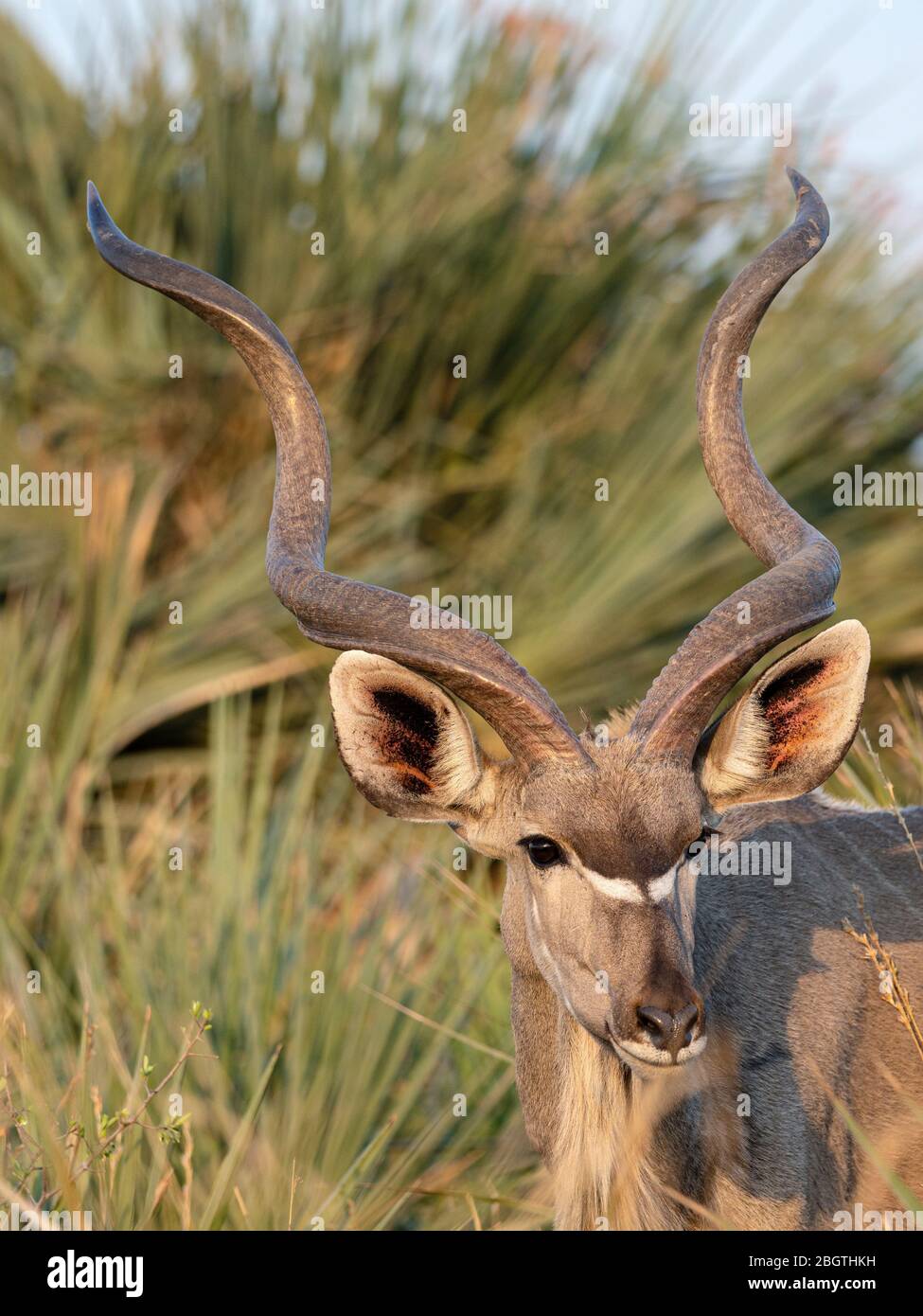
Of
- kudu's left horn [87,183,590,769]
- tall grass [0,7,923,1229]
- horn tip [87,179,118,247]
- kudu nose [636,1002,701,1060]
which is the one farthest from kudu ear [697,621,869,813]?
tall grass [0,7,923,1229]

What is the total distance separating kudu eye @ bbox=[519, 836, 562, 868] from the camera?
3.29 meters

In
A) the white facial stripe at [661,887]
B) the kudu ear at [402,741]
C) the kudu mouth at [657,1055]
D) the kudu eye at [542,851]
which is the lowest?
the kudu mouth at [657,1055]

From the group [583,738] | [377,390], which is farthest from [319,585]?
[377,390]

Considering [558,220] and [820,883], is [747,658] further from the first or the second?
[558,220]

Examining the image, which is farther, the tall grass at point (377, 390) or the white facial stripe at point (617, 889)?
the tall grass at point (377, 390)

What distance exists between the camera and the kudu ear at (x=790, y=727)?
11.2ft

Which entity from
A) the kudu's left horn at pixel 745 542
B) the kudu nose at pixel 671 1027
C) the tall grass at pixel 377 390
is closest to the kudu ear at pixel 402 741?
the kudu's left horn at pixel 745 542

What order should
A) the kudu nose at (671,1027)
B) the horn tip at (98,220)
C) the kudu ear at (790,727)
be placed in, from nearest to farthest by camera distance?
1. the kudu nose at (671,1027)
2. the kudu ear at (790,727)
3. the horn tip at (98,220)

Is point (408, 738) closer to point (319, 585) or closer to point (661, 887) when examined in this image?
point (319, 585)

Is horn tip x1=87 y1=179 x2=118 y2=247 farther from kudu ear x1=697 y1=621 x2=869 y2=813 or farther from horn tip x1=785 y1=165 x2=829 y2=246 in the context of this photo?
kudu ear x1=697 y1=621 x2=869 y2=813

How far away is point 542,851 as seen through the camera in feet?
10.9

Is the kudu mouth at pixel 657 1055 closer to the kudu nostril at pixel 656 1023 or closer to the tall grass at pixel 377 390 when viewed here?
the kudu nostril at pixel 656 1023

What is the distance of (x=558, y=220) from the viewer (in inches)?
329

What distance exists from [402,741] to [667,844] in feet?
2.10
